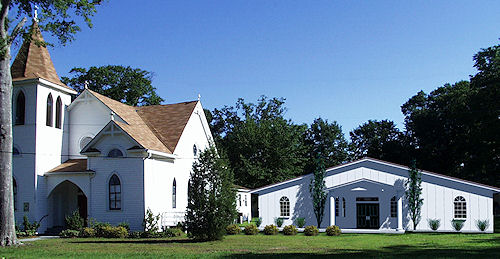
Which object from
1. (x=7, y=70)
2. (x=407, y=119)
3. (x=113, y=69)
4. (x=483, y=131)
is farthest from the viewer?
(x=407, y=119)

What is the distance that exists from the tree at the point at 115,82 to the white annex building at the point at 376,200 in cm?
2302

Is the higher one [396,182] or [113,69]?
[113,69]

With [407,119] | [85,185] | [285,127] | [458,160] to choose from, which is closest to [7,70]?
[85,185]

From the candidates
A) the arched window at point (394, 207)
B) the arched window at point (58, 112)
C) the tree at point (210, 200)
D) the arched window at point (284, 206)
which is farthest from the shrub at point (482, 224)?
the arched window at point (58, 112)

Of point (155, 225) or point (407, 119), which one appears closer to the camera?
point (155, 225)

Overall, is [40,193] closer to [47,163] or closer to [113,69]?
[47,163]

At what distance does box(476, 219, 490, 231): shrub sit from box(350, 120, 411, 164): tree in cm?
2889

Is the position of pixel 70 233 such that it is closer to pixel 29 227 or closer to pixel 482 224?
pixel 29 227

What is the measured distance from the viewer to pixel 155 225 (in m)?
29.9

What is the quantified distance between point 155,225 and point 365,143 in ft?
160

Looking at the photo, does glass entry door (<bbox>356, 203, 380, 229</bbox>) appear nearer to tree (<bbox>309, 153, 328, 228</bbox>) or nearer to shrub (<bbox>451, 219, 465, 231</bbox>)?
tree (<bbox>309, 153, 328, 228</bbox>)

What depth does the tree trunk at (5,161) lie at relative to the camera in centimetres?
2177

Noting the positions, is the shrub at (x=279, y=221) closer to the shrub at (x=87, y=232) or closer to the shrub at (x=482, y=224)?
the shrub at (x=482, y=224)

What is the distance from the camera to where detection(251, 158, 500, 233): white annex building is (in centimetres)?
3222
